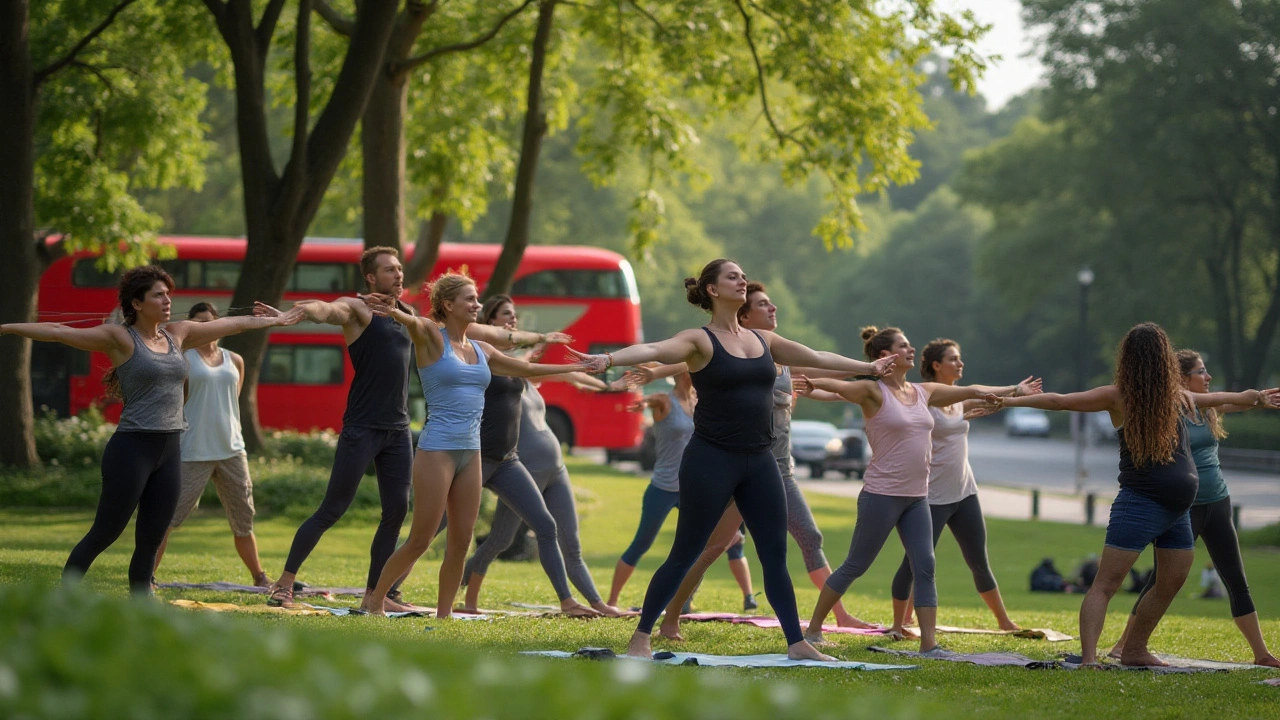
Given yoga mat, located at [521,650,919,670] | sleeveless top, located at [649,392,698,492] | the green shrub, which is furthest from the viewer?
sleeveless top, located at [649,392,698,492]

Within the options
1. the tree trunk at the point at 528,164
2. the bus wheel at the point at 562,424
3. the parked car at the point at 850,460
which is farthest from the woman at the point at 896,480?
the parked car at the point at 850,460

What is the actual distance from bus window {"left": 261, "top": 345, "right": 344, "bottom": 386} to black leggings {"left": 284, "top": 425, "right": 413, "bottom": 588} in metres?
21.6

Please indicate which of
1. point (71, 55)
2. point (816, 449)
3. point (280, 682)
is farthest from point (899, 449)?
point (816, 449)

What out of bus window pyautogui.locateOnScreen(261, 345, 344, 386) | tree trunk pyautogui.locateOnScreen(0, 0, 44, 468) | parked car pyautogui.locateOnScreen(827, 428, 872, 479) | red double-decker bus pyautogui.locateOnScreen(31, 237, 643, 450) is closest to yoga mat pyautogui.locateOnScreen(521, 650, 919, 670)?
tree trunk pyautogui.locateOnScreen(0, 0, 44, 468)

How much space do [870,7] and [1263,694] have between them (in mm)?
13823

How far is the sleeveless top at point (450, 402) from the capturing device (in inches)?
320

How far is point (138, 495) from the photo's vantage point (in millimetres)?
7664

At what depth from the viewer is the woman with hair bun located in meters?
8.27

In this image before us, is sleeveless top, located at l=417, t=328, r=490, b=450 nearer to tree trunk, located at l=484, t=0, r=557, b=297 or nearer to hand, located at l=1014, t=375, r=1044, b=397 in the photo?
hand, located at l=1014, t=375, r=1044, b=397

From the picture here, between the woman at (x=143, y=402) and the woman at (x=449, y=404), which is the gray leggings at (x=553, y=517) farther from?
the woman at (x=143, y=402)

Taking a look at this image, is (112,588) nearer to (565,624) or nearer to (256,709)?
(565,624)

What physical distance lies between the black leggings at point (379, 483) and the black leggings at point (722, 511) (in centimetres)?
231

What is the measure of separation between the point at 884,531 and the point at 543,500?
8.46 feet

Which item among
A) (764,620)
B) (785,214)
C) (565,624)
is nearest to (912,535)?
(764,620)
